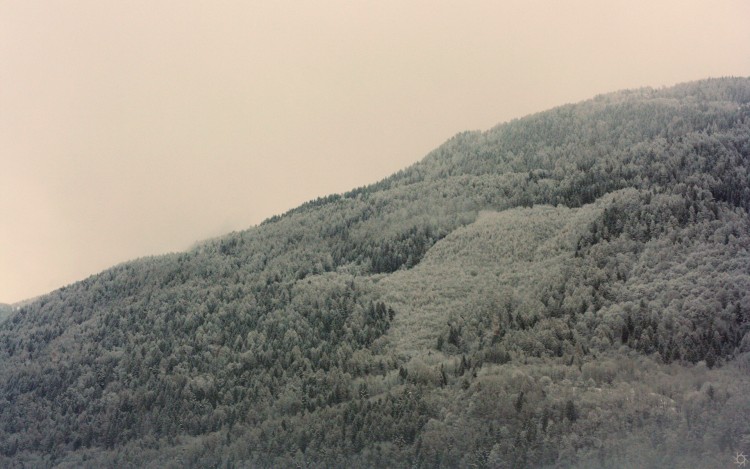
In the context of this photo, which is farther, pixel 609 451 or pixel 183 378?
pixel 183 378

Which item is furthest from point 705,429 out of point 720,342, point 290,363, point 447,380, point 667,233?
point 290,363

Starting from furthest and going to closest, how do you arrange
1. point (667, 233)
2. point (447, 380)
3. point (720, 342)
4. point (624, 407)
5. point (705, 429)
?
point (667, 233)
point (447, 380)
point (720, 342)
point (624, 407)
point (705, 429)

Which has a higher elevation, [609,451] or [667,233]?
[667,233]

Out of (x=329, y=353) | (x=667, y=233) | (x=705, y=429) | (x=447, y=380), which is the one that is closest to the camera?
(x=705, y=429)

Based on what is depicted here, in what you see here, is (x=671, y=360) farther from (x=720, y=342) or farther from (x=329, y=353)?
(x=329, y=353)

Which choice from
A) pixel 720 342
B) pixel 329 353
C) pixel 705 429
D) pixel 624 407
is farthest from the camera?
pixel 329 353

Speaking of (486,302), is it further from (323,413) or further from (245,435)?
(245,435)

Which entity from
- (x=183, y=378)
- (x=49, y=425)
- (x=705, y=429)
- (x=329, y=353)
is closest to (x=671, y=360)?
(x=705, y=429)

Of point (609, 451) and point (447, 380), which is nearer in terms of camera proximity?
point (609, 451)

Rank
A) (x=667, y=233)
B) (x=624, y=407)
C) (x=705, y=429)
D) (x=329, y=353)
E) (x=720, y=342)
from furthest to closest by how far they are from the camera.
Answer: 1. (x=329, y=353)
2. (x=667, y=233)
3. (x=720, y=342)
4. (x=624, y=407)
5. (x=705, y=429)
